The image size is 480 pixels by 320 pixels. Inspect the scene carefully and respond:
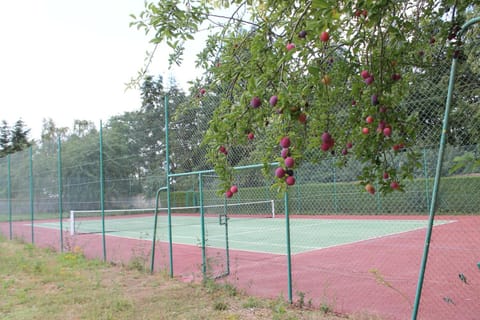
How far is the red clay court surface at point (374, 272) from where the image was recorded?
5250 millimetres

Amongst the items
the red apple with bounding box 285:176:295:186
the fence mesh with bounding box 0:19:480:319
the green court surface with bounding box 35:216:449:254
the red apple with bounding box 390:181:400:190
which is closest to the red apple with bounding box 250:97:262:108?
the red apple with bounding box 285:176:295:186

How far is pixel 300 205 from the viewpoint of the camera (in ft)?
51.6

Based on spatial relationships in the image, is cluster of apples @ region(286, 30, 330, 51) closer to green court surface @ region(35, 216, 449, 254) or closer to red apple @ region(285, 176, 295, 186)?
red apple @ region(285, 176, 295, 186)

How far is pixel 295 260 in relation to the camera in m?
8.81

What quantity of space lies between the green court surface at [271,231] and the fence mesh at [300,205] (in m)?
0.06

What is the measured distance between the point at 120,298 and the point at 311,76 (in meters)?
4.91

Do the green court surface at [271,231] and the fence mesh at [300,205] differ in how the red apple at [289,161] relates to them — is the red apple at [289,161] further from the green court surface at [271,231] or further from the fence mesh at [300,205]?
the green court surface at [271,231]

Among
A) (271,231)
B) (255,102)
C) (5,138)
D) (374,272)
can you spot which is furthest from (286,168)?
(5,138)

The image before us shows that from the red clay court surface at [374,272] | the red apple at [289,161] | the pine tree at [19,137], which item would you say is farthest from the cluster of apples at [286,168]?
the pine tree at [19,137]

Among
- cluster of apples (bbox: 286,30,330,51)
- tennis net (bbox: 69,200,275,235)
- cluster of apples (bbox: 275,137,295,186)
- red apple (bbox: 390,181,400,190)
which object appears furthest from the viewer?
tennis net (bbox: 69,200,275,235)

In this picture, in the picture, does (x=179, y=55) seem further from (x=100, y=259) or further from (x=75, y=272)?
(x=100, y=259)

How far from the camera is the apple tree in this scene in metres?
1.83

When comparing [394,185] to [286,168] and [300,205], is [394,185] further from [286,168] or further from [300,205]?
[300,205]

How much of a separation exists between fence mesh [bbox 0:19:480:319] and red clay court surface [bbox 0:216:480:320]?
0.09ft
